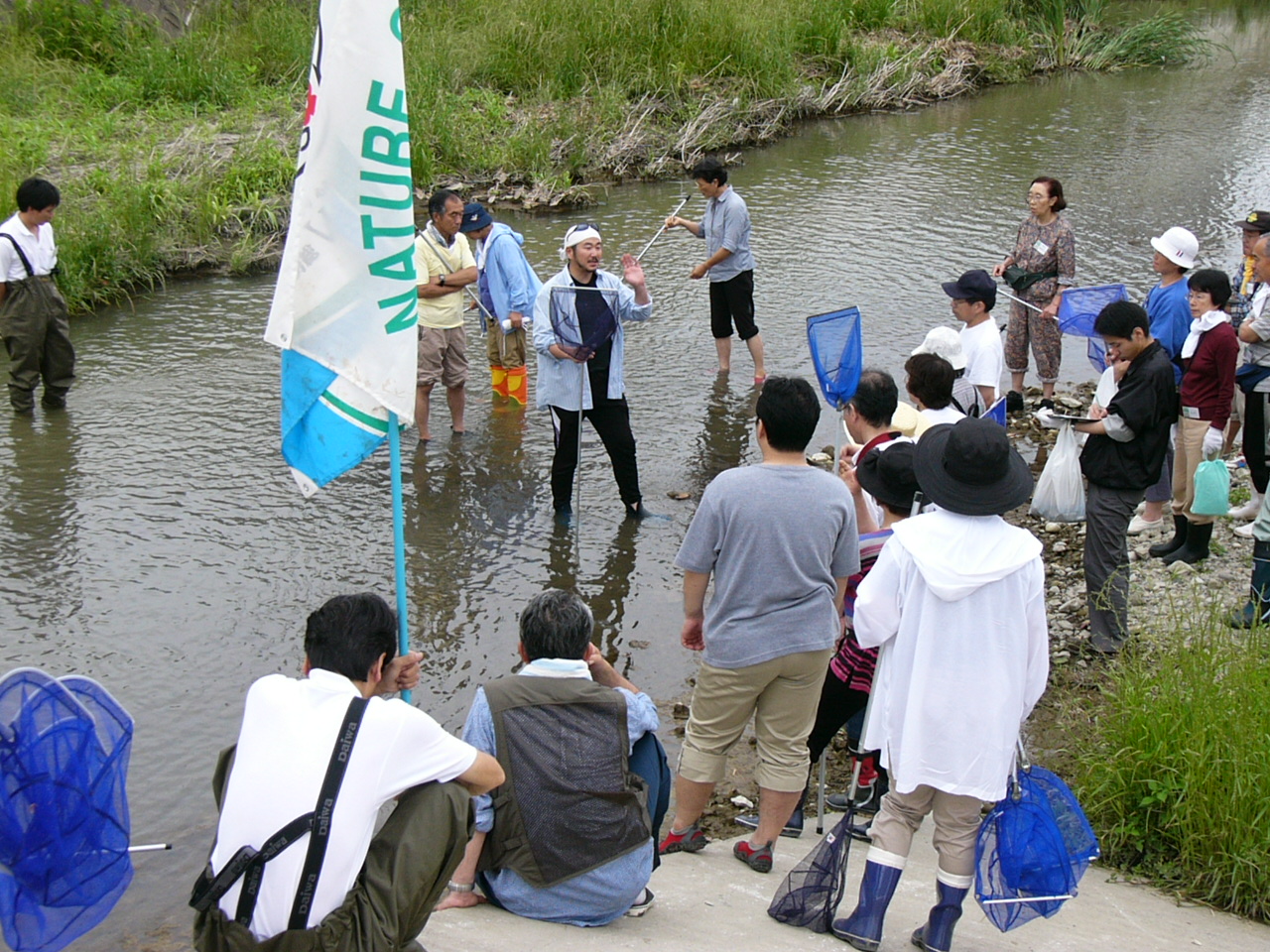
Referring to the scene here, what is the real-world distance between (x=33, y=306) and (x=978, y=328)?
20.8ft

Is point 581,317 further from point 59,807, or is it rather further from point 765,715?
point 59,807

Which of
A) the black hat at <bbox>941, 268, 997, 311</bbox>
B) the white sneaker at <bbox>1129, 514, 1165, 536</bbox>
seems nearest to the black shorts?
the black hat at <bbox>941, 268, 997, 311</bbox>

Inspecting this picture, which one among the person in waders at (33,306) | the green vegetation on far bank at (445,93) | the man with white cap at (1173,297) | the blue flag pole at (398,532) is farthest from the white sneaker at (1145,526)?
the green vegetation on far bank at (445,93)

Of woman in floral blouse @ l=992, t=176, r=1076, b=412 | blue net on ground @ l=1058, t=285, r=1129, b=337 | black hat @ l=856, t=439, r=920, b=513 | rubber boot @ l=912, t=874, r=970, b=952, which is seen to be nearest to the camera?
rubber boot @ l=912, t=874, r=970, b=952

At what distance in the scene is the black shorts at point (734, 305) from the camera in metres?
9.36

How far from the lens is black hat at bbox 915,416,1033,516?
3.65 metres

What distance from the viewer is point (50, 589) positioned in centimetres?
650

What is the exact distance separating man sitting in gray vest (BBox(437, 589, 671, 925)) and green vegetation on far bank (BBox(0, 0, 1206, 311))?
879 centimetres

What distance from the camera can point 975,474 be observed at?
366 centimetres

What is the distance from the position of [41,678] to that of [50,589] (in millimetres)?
3990

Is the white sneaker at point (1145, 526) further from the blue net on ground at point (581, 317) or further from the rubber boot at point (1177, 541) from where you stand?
the blue net on ground at point (581, 317)

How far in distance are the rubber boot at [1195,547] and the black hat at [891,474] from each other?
2.68 metres

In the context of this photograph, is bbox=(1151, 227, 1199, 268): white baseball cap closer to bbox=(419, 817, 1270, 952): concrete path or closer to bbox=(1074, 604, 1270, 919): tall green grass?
bbox=(1074, 604, 1270, 919): tall green grass

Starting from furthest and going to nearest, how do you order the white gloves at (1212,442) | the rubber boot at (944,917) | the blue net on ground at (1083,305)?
1. the blue net on ground at (1083,305)
2. the white gloves at (1212,442)
3. the rubber boot at (944,917)
